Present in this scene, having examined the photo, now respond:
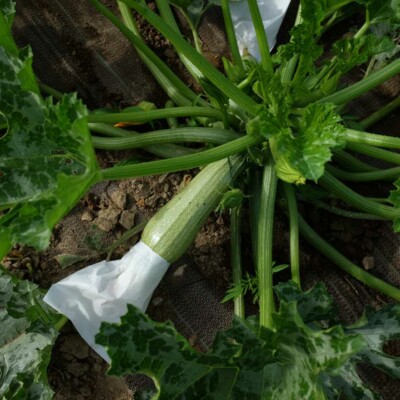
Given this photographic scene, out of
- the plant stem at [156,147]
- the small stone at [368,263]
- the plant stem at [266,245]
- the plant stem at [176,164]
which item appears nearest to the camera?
Answer: the plant stem at [176,164]

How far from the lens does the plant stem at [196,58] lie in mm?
1638

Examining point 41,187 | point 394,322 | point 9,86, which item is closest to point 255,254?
point 394,322

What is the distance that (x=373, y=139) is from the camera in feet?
5.61

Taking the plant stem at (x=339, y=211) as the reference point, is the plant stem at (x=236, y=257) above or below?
above

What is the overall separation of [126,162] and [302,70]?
721mm

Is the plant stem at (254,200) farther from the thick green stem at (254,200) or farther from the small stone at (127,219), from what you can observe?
the small stone at (127,219)

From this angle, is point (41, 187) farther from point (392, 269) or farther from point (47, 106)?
point (392, 269)

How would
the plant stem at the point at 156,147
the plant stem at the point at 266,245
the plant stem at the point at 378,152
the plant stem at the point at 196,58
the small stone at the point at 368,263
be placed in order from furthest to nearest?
the small stone at the point at 368,263, the plant stem at the point at 156,147, the plant stem at the point at 378,152, the plant stem at the point at 266,245, the plant stem at the point at 196,58

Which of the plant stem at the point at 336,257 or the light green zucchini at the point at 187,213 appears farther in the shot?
the plant stem at the point at 336,257

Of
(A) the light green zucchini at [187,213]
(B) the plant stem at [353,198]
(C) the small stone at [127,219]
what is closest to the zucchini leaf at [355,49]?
(B) the plant stem at [353,198]

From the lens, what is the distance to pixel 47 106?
141cm

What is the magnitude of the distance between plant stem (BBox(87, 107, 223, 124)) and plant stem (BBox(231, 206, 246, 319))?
358mm

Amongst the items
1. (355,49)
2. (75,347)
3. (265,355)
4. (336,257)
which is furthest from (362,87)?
(75,347)

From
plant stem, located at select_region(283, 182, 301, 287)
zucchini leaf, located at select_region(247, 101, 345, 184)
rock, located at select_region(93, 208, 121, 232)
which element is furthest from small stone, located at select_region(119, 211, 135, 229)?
zucchini leaf, located at select_region(247, 101, 345, 184)
